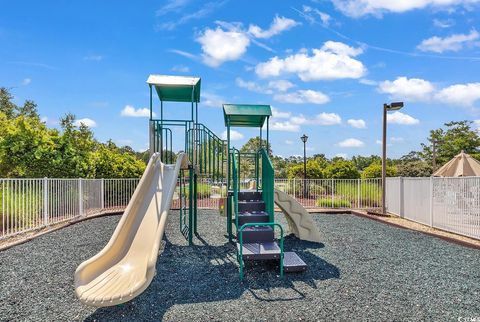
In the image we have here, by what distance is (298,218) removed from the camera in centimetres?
808

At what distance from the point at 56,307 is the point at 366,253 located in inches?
216

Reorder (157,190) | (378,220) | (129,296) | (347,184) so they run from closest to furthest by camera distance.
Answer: (129,296) → (157,190) → (378,220) → (347,184)

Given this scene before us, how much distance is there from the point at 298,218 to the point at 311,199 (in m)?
8.58

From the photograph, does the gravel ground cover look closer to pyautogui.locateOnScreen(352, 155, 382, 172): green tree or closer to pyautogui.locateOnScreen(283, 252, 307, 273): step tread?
pyautogui.locateOnScreen(283, 252, 307, 273): step tread

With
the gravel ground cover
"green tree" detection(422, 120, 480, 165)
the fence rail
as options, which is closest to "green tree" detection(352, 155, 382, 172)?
"green tree" detection(422, 120, 480, 165)

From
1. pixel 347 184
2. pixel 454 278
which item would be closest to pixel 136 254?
pixel 454 278

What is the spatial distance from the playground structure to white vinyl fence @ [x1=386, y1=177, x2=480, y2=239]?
12.9ft

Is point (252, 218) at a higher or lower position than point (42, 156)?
lower

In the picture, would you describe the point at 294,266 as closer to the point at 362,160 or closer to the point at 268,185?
the point at 268,185

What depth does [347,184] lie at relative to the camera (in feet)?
49.9

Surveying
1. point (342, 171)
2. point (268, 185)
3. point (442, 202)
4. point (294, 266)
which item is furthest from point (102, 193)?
point (342, 171)

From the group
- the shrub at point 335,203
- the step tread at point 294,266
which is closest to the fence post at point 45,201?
the step tread at point 294,266

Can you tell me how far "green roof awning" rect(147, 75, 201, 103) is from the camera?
7594 mm

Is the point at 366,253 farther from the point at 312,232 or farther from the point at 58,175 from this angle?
the point at 58,175
